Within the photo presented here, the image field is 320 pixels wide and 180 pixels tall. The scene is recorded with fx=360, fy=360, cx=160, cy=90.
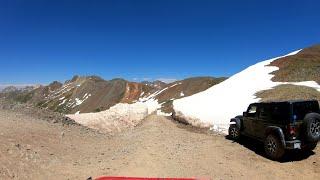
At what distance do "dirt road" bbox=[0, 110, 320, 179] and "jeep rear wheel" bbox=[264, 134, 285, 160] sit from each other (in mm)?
422

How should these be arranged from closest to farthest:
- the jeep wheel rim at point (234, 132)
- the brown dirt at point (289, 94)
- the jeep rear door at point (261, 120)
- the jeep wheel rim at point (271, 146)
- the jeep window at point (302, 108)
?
the jeep window at point (302, 108) → the jeep wheel rim at point (271, 146) → the jeep rear door at point (261, 120) → the jeep wheel rim at point (234, 132) → the brown dirt at point (289, 94)

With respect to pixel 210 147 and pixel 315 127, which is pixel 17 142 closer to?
pixel 210 147

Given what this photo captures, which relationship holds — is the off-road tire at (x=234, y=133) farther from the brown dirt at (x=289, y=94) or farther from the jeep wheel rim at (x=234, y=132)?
the brown dirt at (x=289, y=94)

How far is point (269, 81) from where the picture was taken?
38.2 metres

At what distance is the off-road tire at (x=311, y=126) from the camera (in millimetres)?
14578

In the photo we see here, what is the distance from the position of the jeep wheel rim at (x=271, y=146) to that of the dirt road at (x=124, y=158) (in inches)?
22.2

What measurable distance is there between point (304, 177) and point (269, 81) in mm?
25926

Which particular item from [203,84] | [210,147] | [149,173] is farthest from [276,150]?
[203,84]

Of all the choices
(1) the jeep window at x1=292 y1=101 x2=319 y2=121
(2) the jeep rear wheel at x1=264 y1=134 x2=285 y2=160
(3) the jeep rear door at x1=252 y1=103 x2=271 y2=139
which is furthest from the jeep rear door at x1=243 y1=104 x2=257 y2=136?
(1) the jeep window at x1=292 y1=101 x2=319 y2=121

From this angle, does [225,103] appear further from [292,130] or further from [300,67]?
[292,130]

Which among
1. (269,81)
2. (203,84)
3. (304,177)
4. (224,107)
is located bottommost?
(304,177)

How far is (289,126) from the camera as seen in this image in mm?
14859

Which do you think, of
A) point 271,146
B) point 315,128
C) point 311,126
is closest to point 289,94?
point 271,146

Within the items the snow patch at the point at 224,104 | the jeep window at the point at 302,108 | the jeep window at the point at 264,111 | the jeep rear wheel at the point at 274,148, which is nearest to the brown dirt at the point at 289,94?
the snow patch at the point at 224,104
